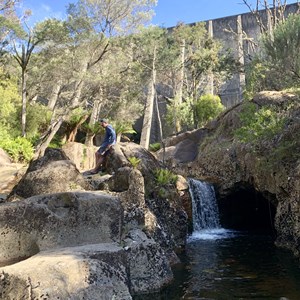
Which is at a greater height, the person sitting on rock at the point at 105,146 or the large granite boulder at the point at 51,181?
the person sitting on rock at the point at 105,146

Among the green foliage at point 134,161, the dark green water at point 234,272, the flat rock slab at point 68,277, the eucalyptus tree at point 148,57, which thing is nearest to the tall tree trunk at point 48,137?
the eucalyptus tree at point 148,57

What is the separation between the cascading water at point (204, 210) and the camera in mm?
14872

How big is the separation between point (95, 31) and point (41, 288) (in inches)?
745

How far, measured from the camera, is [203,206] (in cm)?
1571

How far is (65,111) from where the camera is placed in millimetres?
21797

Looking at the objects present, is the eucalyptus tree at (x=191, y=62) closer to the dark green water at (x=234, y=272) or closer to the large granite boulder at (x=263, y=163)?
the large granite boulder at (x=263, y=163)

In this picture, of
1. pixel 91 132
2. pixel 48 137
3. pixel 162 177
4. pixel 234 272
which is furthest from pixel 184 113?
pixel 234 272

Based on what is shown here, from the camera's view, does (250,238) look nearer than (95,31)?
Yes

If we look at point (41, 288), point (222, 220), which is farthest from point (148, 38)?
point (41, 288)

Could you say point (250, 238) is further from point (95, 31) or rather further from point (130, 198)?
point (95, 31)

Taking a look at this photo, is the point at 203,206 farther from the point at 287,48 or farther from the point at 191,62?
the point at 191,62

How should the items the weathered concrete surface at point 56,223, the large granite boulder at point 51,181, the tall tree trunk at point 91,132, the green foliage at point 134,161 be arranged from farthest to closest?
the tall tree trunk at point 91,132
the green foliage at point 134,161
the large granite boulder at point 51,181
the weathered concrete surface at point 56,223

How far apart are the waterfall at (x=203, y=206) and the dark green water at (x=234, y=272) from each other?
2.51 metres

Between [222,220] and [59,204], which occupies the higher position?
[59,204]
